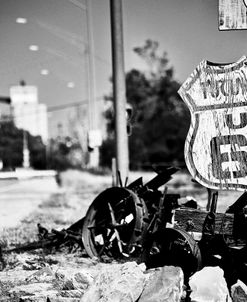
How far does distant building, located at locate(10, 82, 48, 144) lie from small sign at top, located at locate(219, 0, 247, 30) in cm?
707

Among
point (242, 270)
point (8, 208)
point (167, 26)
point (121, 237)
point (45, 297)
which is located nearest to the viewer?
point (45, 297)

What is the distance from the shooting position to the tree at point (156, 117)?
54.3 feet

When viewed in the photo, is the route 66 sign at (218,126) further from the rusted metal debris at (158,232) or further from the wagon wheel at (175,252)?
the wagon wheel at (175,252)

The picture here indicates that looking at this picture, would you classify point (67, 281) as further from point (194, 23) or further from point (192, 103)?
point (194, 23)

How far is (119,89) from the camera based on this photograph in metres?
8.81

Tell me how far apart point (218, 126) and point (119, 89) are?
322 centimetres

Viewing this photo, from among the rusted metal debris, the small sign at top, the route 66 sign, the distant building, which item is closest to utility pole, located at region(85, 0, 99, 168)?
the distant building

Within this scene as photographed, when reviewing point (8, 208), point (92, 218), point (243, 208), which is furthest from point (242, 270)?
point (8, 208)

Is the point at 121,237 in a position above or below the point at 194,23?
below

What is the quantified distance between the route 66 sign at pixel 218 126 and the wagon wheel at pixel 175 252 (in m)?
0.53

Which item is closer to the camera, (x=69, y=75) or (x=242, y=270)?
(x=242, y=270)

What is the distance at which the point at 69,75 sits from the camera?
12.8 m

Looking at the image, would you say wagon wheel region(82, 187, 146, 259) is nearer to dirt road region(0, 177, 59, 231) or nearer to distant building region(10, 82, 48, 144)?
dirt road region(0, 177, 59, 231)

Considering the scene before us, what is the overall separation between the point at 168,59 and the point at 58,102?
266cm
